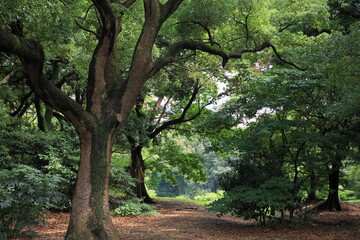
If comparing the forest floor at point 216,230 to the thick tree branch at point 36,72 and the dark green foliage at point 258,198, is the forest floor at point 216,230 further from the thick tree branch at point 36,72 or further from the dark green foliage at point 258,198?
the thick tree branch at point 36,72

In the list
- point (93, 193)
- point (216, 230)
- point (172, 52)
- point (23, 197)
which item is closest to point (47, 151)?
point (93, 193)

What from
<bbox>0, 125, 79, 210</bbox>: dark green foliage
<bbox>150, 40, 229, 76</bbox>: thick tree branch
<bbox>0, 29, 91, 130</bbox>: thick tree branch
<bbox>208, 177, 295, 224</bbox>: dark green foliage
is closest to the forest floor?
<bbox>208, 177, 295, 224</bbox>: dark green foliage

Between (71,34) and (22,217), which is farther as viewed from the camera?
(71,34)

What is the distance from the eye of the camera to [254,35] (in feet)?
31.4

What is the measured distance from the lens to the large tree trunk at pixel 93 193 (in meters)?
5.41

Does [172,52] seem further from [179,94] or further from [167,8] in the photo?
[179,94]

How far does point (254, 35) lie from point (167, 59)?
3.93 m

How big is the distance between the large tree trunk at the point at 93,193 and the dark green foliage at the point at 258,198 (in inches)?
148

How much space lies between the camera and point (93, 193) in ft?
18.5

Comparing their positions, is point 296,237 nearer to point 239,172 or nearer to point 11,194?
point 239,172

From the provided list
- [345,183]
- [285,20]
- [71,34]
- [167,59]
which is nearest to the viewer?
[167,59]

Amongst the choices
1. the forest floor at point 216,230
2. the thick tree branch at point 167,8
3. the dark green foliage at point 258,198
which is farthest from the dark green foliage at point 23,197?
the dark green foliage at point 258,198

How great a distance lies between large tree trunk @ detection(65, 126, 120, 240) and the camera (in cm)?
541

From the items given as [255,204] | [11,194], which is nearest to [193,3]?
[255,204]
